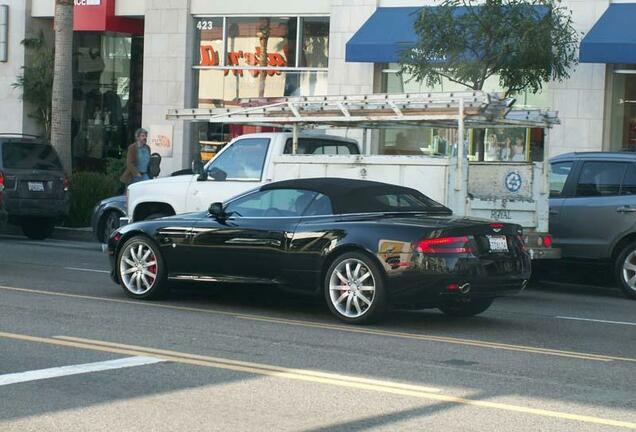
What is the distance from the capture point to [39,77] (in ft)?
98.5

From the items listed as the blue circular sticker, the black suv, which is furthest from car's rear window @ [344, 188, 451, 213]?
the black suv

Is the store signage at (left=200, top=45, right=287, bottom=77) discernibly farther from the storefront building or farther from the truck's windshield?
the truck's windshield

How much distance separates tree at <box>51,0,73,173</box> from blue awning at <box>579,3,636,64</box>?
10.2 m

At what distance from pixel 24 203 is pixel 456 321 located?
458 inches

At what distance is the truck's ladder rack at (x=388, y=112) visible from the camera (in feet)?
45.8

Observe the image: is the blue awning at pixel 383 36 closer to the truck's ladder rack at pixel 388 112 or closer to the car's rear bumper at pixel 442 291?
the truck's ladder rack at pixel 388 112

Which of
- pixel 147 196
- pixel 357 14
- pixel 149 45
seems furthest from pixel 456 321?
pixel 149 45

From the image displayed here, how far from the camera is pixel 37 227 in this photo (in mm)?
22469

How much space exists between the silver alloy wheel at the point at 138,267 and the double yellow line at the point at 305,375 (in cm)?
266

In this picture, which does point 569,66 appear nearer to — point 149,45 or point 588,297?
point 588,297

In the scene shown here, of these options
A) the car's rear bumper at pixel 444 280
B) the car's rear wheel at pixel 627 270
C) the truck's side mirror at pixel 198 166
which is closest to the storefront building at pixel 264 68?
the car's rear wheel at pixel 627 270

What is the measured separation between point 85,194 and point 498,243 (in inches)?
559

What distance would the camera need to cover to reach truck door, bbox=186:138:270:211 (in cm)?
1603

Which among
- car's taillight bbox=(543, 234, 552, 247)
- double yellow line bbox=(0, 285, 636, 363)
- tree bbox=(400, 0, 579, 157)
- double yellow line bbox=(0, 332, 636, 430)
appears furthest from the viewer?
tree bbox=(400, 0, 579, 157)
